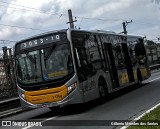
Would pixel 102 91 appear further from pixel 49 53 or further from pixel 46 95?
pixel 49 53

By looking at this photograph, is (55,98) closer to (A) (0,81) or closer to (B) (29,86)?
(B) (29,86)

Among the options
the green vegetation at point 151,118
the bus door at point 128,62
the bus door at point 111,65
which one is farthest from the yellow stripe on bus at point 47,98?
the bus door at point 128,62

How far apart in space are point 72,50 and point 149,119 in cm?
500

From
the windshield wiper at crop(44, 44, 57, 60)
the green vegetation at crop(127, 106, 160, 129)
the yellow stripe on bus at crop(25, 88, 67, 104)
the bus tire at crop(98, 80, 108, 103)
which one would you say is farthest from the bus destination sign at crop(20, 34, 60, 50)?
the green vegetation at crop(127, 106, 160, 129)

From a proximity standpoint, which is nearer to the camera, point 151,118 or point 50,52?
point 151,118

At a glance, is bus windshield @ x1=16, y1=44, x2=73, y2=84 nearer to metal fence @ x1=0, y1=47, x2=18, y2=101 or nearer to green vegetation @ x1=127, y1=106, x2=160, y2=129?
green vegetation @ x1=127, y1=106, x2=160, y2=129

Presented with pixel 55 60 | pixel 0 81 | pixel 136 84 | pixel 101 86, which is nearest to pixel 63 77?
pixel 55 60

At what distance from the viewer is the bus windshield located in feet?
48.2

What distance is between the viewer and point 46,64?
14.8 metres

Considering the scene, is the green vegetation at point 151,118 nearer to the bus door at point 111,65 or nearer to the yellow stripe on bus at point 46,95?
the yellow stripe on bus at point 46,95

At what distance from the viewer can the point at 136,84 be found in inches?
976

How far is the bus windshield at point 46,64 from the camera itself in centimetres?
1470

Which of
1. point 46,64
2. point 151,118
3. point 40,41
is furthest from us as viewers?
point 40,41

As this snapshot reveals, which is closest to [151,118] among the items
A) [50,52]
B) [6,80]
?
[50,52]
